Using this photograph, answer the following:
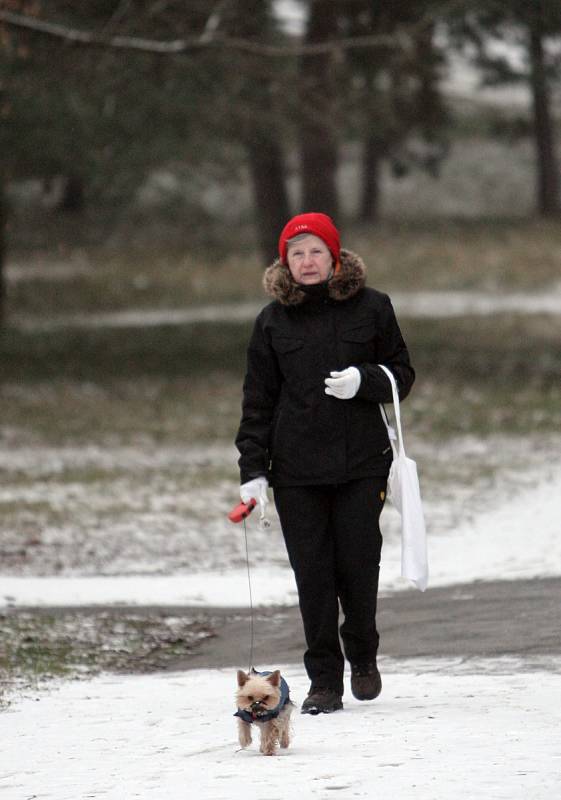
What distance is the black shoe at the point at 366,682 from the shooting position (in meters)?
6.70

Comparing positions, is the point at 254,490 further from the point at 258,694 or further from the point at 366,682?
the point at 258,694

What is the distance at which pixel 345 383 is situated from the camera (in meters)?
6.34

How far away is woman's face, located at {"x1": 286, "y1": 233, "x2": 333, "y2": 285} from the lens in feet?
21.3

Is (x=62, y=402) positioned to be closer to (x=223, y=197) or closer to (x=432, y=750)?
(x=432, y=750)

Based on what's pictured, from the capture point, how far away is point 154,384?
78.3 feet

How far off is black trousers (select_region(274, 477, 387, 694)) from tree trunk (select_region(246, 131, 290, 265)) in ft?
76.1

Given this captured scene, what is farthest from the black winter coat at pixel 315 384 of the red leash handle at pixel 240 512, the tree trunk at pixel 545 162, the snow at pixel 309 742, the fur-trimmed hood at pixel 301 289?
the tree trunk at pixel 545 162

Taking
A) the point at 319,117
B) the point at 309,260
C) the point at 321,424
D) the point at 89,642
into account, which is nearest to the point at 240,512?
the point at 321,424

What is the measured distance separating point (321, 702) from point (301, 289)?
1559mm

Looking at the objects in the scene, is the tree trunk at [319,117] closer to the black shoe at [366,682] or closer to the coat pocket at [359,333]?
the coat pocket at [359,333]

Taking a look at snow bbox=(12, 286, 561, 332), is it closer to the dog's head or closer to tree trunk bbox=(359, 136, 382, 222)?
tree trunk bbox=(359, 136, 382, 222)

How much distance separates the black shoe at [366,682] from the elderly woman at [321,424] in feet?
0.38

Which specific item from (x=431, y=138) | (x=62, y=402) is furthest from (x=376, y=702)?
(x=431, y=138)

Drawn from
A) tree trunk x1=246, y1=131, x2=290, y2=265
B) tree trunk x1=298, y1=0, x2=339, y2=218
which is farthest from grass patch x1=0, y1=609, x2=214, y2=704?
tree trunk x1=246, y1=131, x2=290, y2=265
